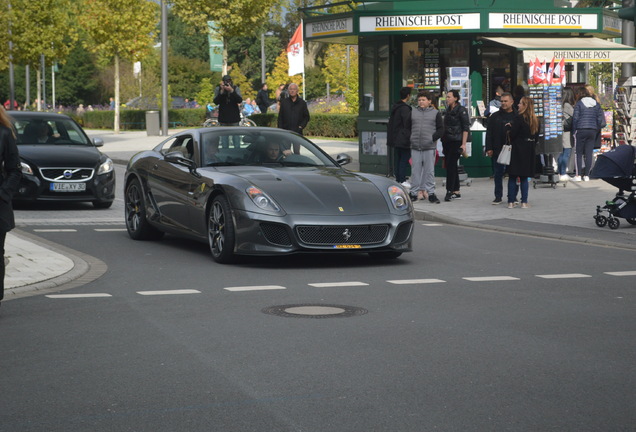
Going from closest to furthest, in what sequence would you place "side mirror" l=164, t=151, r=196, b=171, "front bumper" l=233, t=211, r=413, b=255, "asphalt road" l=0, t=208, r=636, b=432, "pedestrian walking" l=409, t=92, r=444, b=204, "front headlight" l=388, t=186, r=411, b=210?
"asphalt road" l=0, t=208, r=636, b=432 → "front bumper" l=233, t=211, r=413, b=255 → "front headlight" l=388, t=186, r=411, b=210 → "side mirror" l=164, t=151, r=196, b=171 → "pedestrian walking" l=409, t=92, r=444, b=204

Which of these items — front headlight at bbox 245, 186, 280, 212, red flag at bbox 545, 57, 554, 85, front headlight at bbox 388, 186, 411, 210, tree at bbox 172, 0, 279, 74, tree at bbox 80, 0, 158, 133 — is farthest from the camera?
tree at bbox 80, 0, 158, 133

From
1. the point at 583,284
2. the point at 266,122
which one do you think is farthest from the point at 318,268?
the point at 266,122

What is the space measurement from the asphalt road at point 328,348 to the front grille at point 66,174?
20.6 ft

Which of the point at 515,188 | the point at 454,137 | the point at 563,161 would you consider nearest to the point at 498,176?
the point at 515,188

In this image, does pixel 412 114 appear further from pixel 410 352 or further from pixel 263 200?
pixel 410 352

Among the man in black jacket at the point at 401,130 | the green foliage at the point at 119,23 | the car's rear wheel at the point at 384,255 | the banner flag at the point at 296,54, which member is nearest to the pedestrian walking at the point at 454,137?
the man in black jacket at the point at 401,130

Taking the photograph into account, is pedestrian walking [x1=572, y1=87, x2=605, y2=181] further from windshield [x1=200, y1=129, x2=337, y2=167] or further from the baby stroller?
windshield [x1=200, y1=129, x2=337, y2=167]

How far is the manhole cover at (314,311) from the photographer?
877 cm

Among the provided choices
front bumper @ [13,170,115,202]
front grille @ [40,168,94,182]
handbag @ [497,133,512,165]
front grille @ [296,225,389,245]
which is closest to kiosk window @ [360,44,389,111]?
handbag @ [497,133,512,165]

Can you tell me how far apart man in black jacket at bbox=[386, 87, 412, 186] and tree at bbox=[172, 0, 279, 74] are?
30412mm

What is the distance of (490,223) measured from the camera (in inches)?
642

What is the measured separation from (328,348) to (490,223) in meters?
9.16

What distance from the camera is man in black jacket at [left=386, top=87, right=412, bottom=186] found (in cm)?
2006

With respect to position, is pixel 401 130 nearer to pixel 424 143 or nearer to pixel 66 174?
pixel 424 143
